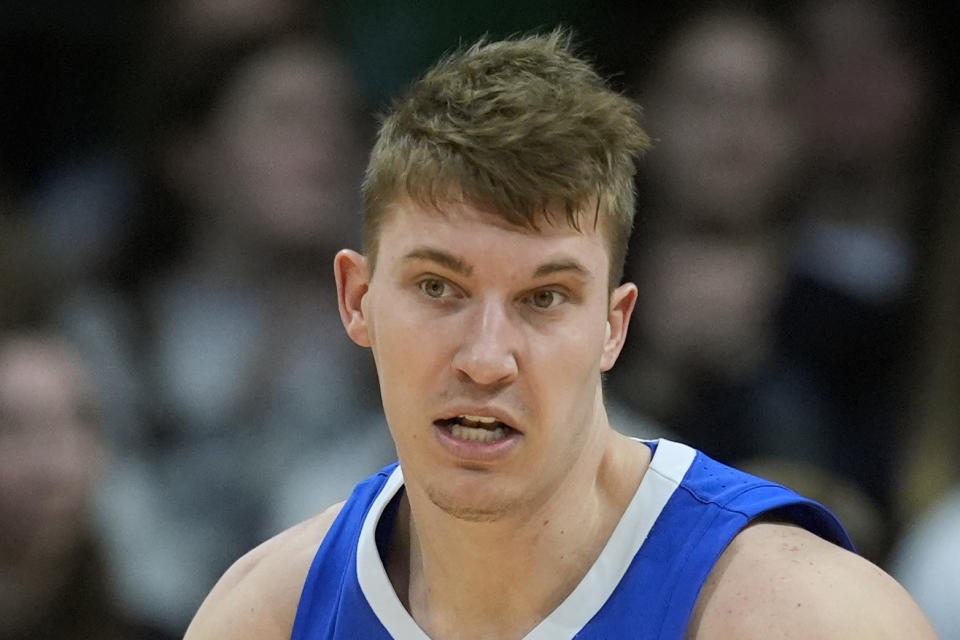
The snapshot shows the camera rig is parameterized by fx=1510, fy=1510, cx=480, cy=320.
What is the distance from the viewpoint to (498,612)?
3191 millimetres

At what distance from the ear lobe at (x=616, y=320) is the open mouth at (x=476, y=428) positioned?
0.30m

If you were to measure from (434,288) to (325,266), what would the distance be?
8.79 feet

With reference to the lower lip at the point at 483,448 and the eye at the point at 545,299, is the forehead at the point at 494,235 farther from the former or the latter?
the lower lip at the point at 483,448

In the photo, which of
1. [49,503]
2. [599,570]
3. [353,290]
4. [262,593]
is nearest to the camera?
[599,570]

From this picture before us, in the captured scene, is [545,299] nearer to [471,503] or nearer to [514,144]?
[514,144]

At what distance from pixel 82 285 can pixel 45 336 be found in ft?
0.90

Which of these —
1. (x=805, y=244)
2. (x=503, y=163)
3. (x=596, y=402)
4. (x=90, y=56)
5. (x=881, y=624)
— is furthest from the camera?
(x=90, y=56)

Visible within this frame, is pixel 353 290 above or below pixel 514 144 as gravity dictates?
below

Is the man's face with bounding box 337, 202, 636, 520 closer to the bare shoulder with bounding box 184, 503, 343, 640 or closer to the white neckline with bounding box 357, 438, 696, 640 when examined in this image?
the white neckline with bounding box 357, 438, 696, 640

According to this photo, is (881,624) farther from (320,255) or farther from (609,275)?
(320,255)

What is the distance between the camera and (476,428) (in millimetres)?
2947

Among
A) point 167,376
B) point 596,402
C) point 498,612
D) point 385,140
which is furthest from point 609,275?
point 167,376

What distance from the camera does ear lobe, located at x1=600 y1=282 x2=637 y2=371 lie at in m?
3.15

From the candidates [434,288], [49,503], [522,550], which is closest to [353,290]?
[434,288]
